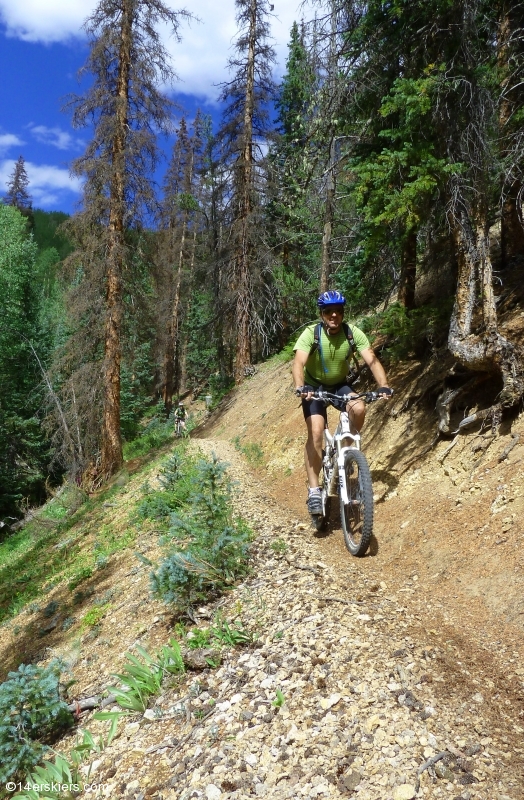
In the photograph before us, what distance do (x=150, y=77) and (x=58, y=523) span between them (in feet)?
39.9

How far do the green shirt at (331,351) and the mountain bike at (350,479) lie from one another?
1.02 feet

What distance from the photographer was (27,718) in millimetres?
3801

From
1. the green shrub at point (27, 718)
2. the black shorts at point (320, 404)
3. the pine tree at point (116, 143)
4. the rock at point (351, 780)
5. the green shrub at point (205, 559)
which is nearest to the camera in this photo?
the rock at point (351, 780)

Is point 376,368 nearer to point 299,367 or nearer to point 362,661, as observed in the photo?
point 299,367

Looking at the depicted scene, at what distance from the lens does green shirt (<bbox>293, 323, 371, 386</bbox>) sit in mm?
5469

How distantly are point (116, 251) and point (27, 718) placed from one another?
11201 mm

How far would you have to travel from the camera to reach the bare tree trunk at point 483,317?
5.14 m

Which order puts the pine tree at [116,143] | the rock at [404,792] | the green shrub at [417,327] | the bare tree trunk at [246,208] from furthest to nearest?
the bare tree trunk at [246,208]
the pine tree at [116,143]
the green shrub at [417,327]
the rock at [404,792]

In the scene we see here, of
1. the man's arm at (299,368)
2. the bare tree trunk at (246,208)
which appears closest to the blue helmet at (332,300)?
the man's arm at (299,368)

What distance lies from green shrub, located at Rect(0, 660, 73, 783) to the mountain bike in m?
2.96

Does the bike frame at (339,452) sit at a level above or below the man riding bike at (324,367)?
below

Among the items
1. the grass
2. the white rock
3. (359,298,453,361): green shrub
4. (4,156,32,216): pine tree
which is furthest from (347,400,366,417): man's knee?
(4,156,32,216): pine tree

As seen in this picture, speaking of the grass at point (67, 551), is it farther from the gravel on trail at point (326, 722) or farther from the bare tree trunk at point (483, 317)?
the bare tree trunk at point (483, 317)

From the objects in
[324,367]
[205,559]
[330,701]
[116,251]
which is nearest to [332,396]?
[324,367]
